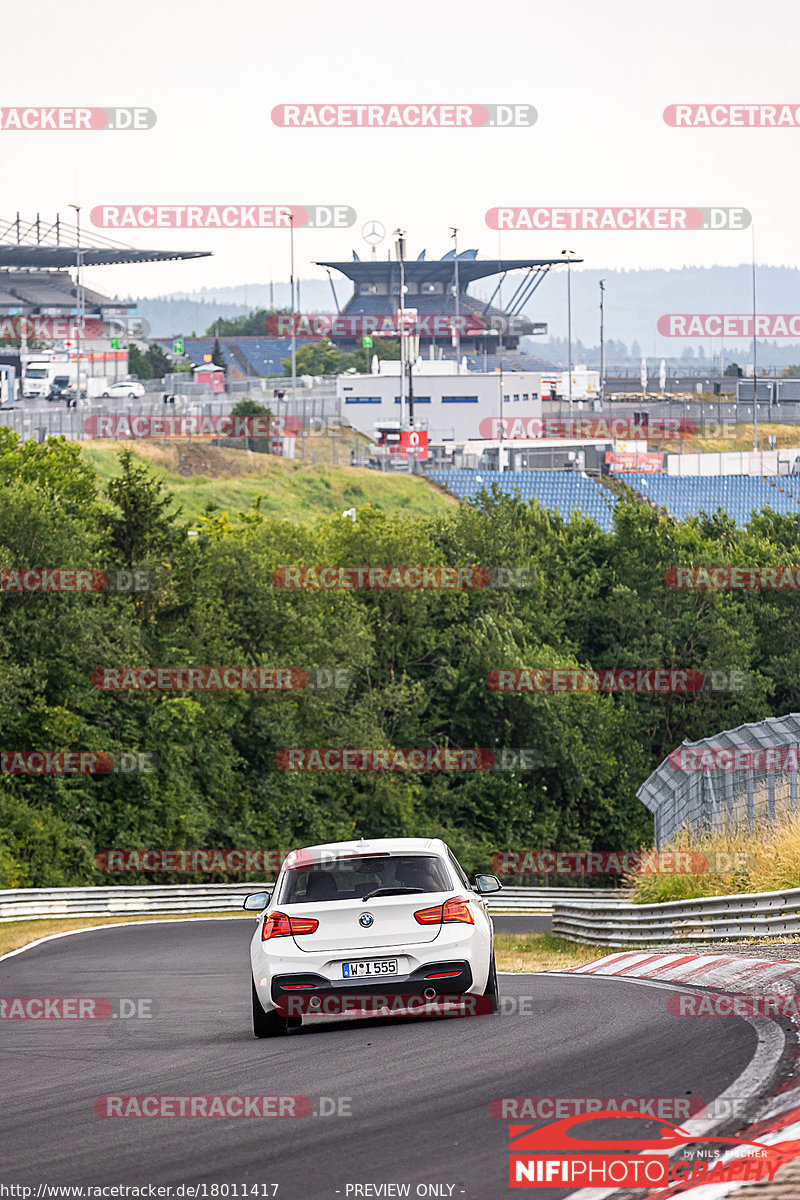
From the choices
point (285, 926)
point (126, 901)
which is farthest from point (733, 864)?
point (126, 901)

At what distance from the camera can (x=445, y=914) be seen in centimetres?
975

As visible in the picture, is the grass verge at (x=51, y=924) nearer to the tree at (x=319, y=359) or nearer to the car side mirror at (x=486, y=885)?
the car side mirror at (x=486, y=885)

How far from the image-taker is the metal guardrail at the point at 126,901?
30.1 meters

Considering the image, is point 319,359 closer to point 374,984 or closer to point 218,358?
point 218,358

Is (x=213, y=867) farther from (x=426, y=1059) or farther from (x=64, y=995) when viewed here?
(x=426, y=1059)

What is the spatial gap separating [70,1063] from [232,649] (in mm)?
38089

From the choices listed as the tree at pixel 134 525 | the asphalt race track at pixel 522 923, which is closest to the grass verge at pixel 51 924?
the asphalt race track at pixel 522 923

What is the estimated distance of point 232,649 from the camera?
155ft

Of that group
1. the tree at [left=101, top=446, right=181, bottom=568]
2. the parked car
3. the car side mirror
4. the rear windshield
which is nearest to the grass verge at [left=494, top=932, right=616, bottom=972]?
the car side mirror

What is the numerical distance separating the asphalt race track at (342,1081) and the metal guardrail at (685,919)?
2.48 metres

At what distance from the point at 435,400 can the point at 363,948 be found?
A: 108614 mm

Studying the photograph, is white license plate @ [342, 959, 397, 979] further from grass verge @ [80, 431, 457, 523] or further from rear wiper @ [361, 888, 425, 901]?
grass verge @ [80, 431, 457, 523]

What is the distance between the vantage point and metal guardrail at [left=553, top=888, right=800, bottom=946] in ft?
46.5

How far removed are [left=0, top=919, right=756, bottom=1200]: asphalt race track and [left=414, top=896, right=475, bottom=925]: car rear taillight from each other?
2.19 feet
